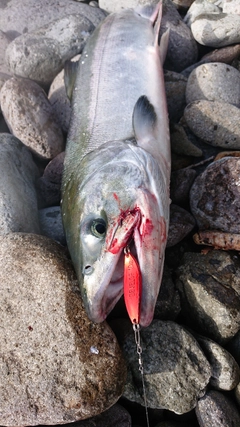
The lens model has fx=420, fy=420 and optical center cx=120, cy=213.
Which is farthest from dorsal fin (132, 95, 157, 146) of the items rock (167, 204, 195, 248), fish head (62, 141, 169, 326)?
rock (167, 204, 195, 248)

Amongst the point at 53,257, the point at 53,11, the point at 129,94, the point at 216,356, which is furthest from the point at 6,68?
the point at 216,356

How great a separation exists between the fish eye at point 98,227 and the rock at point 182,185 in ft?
4.41

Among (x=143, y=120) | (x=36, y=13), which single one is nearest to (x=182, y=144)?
(x=143, y=120)

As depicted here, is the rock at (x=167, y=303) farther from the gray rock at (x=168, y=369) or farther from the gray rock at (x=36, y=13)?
the gray rock at (x=36, y=13)

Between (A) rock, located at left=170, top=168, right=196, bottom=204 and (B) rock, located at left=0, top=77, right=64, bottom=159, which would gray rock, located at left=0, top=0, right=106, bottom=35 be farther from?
(A) rock, located at left=170, top=168, right=196, bottom=204

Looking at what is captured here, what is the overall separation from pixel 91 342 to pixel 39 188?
194cm

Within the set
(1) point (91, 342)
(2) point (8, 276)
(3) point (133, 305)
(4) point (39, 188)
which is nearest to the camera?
(3) point (133, 305)

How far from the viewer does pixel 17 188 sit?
372 cm

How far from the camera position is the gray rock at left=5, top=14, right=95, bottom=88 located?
4660mm

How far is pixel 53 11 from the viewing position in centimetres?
571

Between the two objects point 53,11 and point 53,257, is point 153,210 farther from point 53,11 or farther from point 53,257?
point 53,11

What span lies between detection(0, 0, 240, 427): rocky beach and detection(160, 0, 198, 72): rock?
0.6 inches

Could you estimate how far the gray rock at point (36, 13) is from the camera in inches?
221

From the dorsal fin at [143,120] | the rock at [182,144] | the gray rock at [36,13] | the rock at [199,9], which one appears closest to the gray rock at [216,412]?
the dorsal fin at [143,120]
